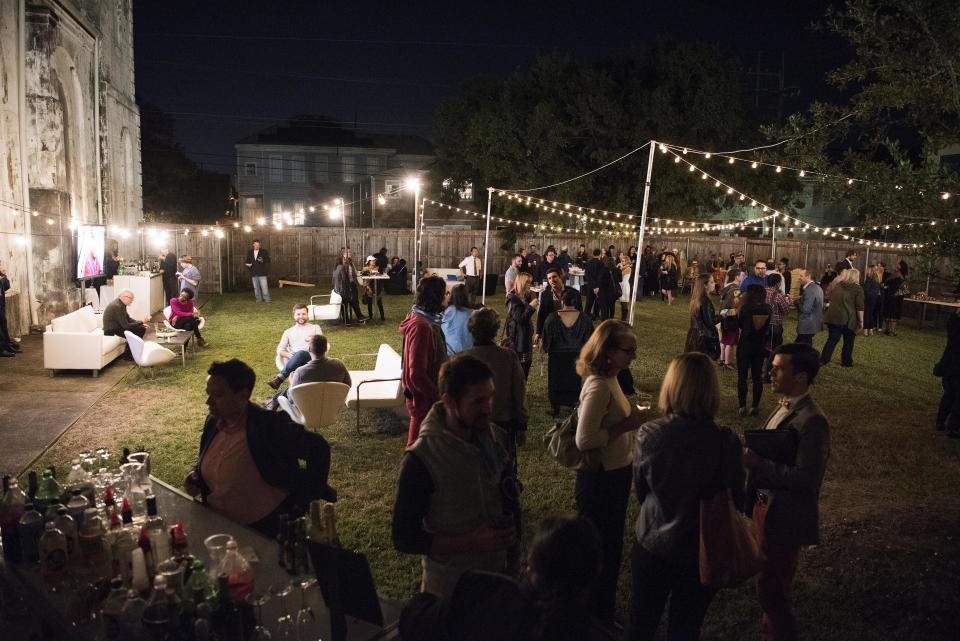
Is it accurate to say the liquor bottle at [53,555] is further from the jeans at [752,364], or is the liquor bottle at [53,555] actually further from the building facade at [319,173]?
the building facade at [319,173]

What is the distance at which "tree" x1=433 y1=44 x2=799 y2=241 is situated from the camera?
77.0ft

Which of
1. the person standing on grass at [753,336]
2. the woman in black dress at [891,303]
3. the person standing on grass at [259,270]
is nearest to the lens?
the person standing on grass at [753,336]

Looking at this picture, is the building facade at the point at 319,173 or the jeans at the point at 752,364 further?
the building facade at the point at 319,173

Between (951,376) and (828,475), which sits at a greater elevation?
(951,376)

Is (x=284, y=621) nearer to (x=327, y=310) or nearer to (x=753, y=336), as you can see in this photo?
(x=753, y=336)

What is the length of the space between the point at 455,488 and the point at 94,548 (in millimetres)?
1532

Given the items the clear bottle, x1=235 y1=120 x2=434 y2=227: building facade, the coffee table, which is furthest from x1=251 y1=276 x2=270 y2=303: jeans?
x1=235 y1=120 x2=434 y2=227: building facade

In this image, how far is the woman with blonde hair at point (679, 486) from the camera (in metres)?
2.55

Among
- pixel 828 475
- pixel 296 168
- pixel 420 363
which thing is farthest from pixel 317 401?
pixel 296 168

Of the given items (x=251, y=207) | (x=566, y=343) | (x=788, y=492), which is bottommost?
(x=788, y=492)

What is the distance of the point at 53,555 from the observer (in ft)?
8.09

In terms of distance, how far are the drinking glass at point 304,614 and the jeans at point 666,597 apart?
1383 mm

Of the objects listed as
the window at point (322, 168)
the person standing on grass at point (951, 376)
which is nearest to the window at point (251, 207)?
the window at point (322, 168)

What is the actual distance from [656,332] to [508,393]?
10.2 metres
